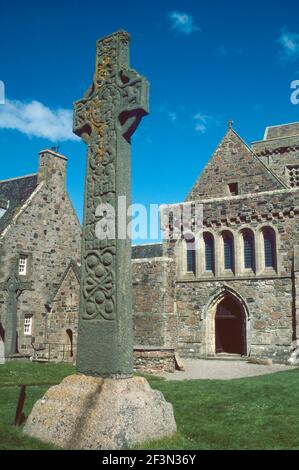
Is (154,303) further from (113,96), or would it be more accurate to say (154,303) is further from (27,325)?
(113,96)

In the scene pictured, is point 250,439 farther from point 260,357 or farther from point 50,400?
point 260,357

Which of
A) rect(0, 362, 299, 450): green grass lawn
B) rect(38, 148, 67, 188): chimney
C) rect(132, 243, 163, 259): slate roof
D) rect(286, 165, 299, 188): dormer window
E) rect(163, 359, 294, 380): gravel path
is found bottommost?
rect(163, 359, 294, 380): gravel path

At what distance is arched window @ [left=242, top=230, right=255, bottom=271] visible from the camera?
895 inches

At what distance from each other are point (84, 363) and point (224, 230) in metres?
18.1

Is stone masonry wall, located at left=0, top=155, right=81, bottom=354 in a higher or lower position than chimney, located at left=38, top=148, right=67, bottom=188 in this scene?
lower

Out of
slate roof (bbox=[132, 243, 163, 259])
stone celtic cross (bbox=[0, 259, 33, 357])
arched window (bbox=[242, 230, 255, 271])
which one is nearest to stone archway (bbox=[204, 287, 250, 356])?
arched window (bbox=[242, 230, 255, 271])

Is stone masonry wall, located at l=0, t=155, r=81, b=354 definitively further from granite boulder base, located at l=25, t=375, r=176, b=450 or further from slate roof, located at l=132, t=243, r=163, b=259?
granite boulder base, located at l=25, t=375, r=176, b=450

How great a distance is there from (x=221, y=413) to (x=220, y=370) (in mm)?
9786

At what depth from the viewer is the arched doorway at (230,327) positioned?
2320cm

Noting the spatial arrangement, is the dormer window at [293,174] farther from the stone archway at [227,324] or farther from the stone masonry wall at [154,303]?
the stone masonry wall at [154,303]

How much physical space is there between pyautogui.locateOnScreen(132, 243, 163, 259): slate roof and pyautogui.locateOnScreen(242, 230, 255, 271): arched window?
10.5 metres

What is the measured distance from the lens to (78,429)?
17.5ft

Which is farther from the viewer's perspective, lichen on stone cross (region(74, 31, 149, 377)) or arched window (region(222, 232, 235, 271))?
arched window (region(222, 232, 235, 271))

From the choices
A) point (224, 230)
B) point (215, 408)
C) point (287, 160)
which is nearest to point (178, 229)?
point (224, 230)
